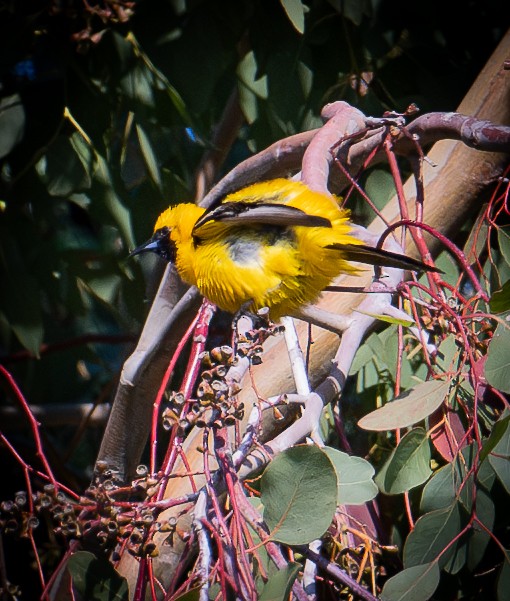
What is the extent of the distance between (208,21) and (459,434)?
116cm

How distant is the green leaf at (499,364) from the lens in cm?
106

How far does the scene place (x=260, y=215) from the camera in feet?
4.28

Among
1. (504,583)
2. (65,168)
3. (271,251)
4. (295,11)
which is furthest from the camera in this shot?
(65,168)

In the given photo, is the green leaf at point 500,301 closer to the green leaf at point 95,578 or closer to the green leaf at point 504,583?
the green leaf at point 504,583

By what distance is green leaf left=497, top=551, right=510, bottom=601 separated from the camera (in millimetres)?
1104

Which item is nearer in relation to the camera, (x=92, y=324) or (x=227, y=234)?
(x=227, y=234)

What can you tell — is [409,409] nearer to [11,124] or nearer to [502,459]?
[502,459]

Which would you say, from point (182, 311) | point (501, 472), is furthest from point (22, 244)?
point (501, 472)

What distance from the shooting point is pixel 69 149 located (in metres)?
1.76

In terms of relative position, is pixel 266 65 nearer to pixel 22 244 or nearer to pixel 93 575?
pixel 22 244

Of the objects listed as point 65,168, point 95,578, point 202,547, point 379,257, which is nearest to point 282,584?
point 202,547

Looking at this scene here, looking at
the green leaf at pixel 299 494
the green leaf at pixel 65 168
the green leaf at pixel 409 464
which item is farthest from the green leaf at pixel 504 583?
the green leaf at pixel 65 168

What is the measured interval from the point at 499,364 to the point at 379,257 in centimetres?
26

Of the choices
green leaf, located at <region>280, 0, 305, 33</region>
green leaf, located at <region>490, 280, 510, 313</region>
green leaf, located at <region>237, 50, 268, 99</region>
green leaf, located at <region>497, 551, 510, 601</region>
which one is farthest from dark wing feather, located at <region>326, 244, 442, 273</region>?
green leaf, located at <region>237, 50, 268, 99</region>
